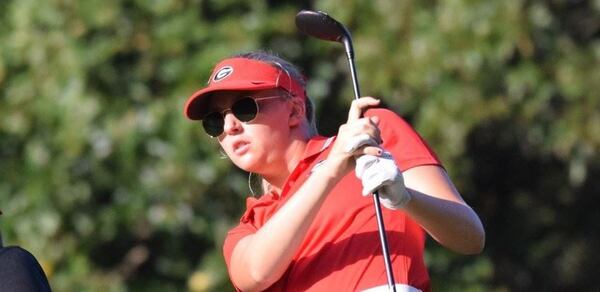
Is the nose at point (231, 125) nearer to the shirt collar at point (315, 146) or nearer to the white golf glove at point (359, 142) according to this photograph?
the shirt collar at point (315, 146)

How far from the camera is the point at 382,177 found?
3975mm

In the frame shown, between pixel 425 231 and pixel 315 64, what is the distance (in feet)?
19.0

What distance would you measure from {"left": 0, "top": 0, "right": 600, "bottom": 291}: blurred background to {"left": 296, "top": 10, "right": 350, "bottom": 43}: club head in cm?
454

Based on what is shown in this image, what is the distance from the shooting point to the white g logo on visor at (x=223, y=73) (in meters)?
4.50

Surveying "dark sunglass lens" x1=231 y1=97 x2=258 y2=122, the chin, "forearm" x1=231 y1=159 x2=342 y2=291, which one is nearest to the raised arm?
"forearm" x1=231 y1=159 x2=342 y2=291

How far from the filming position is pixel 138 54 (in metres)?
9.61

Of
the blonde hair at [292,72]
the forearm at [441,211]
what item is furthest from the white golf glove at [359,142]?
the blonde hair at [292,72]

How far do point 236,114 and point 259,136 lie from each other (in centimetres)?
8

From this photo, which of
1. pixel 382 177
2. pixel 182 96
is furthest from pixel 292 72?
pixel 182 96

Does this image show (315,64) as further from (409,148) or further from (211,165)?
(409,148)

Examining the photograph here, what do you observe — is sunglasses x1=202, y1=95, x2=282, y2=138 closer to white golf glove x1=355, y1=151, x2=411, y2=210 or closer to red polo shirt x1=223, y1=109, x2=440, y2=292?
red polo shirt x1=223, y1=109, x2=440, y2=292

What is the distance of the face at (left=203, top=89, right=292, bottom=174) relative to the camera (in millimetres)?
4391

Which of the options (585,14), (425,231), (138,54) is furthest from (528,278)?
(425,231)

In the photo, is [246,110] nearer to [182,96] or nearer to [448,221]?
[448,221]
